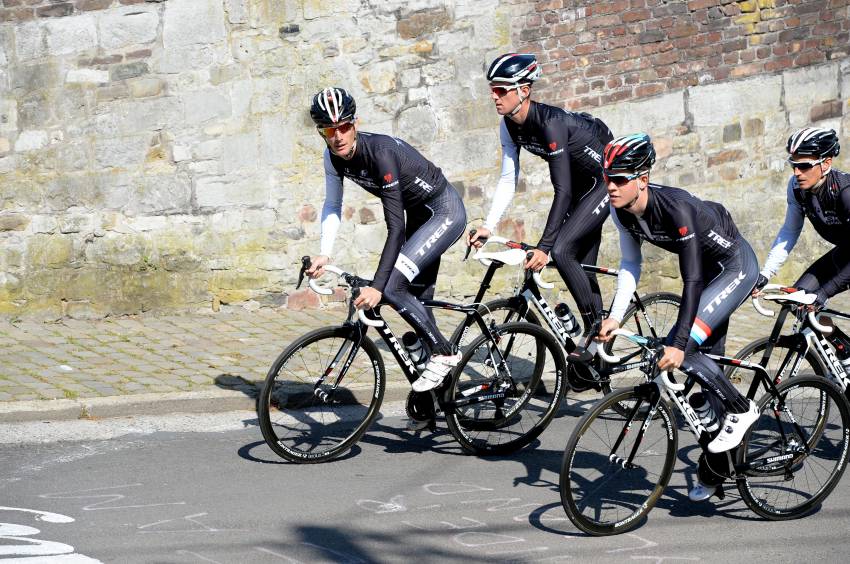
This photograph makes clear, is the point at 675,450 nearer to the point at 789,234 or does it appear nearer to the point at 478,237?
the point at 789,234

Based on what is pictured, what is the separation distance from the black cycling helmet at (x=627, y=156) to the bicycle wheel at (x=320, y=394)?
2102 mm

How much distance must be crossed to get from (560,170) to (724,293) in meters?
1.96

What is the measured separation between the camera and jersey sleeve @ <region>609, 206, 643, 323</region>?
6.59 meters

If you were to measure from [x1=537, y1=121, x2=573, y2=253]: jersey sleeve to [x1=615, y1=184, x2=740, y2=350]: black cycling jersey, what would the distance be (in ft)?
5.11

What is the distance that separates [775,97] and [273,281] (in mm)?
5526

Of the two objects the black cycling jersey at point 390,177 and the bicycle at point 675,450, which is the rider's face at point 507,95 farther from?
the bicycle at point 675,450

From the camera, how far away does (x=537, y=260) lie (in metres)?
8.14

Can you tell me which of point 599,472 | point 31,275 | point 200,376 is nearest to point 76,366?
point 200,376

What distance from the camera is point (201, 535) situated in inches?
244

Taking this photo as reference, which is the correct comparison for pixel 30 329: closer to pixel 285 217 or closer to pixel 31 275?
pixel 31 275

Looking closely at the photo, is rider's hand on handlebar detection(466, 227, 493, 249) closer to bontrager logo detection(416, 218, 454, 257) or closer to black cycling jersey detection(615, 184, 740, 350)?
bontrager logo detection(416, 218, 454, 257)

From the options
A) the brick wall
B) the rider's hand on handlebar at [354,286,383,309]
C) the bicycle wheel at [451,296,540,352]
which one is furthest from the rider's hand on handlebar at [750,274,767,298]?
the brick wall

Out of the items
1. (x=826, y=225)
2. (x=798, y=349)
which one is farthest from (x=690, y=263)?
(x=826, y=225)

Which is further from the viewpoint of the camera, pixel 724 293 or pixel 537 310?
pixel 537 310
